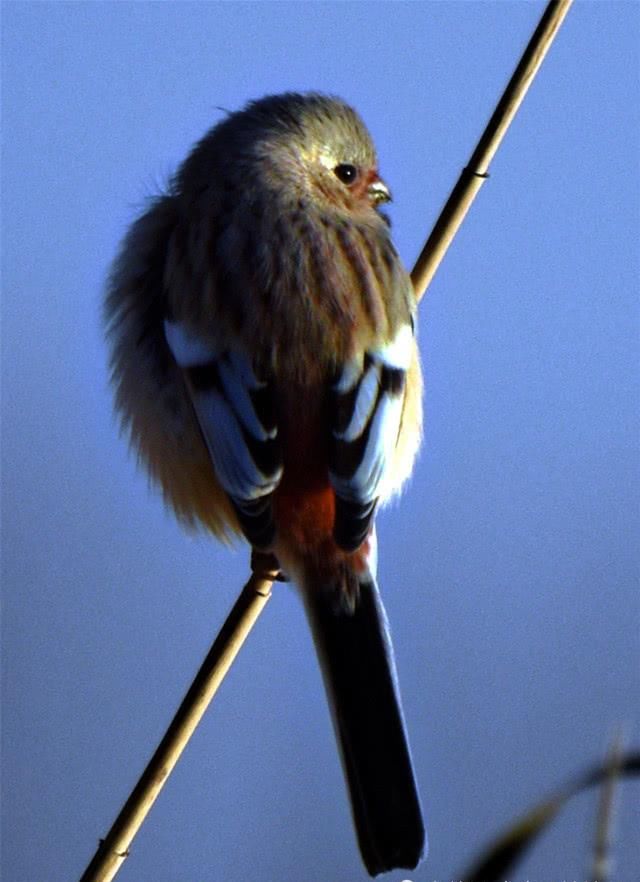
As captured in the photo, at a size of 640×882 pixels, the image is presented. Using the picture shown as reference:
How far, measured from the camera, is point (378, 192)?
3670 mm

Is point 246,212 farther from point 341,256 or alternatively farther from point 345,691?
point 345,691

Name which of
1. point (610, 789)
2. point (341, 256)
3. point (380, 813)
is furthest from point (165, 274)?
point (610, 789)

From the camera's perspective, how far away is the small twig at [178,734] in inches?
82.4

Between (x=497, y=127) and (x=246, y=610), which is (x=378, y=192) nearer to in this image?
(x=497, y=127)

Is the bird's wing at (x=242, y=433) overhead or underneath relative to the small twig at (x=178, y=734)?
overhead

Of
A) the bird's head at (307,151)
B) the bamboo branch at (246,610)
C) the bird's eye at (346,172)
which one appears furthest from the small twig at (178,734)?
the bird's eye at (346,172)

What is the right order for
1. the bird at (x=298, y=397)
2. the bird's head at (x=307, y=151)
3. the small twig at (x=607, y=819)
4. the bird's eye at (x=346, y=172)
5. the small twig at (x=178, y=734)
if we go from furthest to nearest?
the bird's eye at (x=346, y=172) → the bird's head at (x=307, y=151) → the bird at (x=298, y=397) → the small twig at (x=178, y=734) → the small twig at (x=607, y=819)

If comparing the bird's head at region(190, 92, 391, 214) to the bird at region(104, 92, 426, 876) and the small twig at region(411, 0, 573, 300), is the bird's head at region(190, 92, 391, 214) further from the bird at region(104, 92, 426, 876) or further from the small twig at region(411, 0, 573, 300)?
the small twig at region(411, 0, 573, 300)

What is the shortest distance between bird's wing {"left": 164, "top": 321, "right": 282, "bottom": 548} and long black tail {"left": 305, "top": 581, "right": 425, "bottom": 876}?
241mm

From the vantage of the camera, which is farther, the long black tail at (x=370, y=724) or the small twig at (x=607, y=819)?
the long black tail at (x=370, y=724)

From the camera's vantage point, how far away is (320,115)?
3684mm

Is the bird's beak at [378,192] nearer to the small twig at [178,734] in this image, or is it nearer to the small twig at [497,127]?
the small twig at [497,127]

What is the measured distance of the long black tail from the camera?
262 centimetres

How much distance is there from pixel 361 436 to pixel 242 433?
26 centimetres
